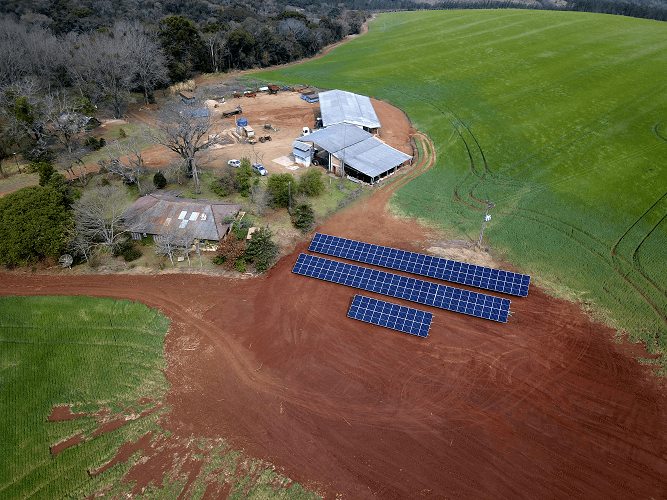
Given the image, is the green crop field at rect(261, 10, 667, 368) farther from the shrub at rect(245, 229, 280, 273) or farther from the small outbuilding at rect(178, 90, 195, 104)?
the small outbuilding at rect(178, 90, 195, 104)

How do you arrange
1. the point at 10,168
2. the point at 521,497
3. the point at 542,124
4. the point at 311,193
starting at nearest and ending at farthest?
the point at 521,497, the point at 311,193, the point at 10,168, the point at 542,124

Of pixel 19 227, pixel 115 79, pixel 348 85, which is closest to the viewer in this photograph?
pixel 19 227

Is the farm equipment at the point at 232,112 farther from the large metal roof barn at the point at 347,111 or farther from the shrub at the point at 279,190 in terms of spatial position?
the shrub at the point at 279,190

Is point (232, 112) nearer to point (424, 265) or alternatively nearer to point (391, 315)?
point (424, 265)

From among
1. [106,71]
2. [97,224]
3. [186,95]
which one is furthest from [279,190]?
[186,95]

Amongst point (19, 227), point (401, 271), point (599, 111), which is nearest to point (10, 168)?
point (19, 227)

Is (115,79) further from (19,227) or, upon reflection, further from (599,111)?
(599,111)
